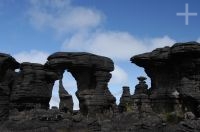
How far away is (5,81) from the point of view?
38.7m

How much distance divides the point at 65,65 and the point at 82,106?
4346 mm

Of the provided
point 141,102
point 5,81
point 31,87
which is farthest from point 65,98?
point 141,102

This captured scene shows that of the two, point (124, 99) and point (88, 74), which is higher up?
point (88, 74)

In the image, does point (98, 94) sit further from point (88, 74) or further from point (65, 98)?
point (65, 98)

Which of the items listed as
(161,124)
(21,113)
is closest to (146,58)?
(161,124)

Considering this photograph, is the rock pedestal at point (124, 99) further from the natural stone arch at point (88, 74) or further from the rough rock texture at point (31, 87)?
the rough rock texture at point (31, 87)

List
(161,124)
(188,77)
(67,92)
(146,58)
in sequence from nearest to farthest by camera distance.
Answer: (161,124) < (188,77) < (146,58) < (67,92)

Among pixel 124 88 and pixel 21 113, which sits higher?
pixel 124 88

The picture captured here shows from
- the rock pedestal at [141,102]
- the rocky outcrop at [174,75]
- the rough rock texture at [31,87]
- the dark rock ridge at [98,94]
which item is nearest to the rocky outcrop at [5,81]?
the dark rock ridge at [98,94]

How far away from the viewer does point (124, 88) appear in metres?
43.8

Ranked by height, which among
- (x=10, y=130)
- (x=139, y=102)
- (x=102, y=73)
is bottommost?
(x=10, y=130)

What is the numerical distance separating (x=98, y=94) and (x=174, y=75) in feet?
24.8

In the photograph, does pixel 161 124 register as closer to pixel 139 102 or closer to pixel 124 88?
pixel 139 102

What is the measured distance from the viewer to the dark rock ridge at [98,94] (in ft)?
103
